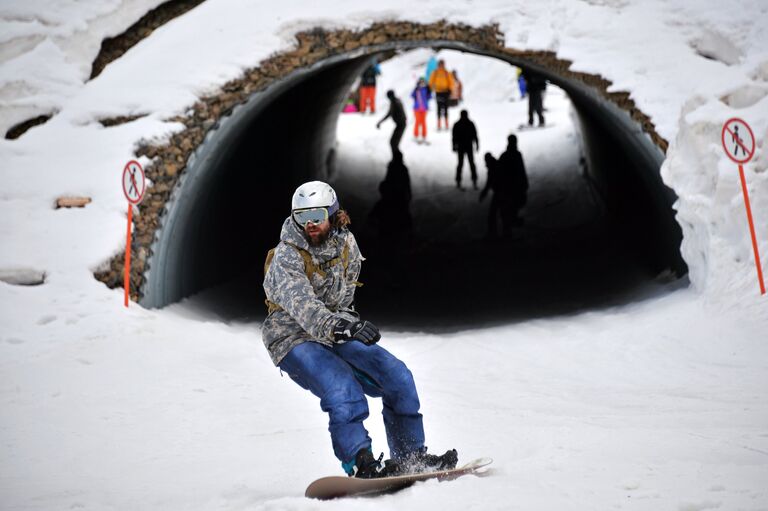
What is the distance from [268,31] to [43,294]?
14.2ft

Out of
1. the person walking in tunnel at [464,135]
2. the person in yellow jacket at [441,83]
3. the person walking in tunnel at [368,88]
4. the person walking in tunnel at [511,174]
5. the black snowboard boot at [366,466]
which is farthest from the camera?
the person walking in tunnel at [368,88]

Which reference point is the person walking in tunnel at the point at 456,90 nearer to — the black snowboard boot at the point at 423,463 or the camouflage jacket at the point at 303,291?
the camouflage jacket at the point at 303,291

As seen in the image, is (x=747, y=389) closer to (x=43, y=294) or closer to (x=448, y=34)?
(x=448, y=34)

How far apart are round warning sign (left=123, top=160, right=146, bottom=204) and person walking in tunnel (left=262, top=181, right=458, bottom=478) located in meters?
5.79

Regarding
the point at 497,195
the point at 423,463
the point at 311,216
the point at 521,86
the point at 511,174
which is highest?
the point at 521,86

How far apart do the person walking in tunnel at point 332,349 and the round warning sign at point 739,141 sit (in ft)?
19.3

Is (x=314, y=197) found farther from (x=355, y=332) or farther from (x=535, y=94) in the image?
(x=535, y=94)

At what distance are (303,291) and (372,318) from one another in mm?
9104

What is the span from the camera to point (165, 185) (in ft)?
36.6

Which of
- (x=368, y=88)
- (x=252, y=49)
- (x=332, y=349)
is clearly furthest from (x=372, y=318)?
(x=368, y=88)

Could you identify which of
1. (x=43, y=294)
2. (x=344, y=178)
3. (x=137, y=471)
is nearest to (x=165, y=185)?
(x=43, y=294)

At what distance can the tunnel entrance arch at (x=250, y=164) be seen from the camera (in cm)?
1122

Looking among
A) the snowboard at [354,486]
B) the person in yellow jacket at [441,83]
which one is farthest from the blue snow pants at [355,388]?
the person in yellow jacket at [441,83]

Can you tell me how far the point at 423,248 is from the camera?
1862 cm
